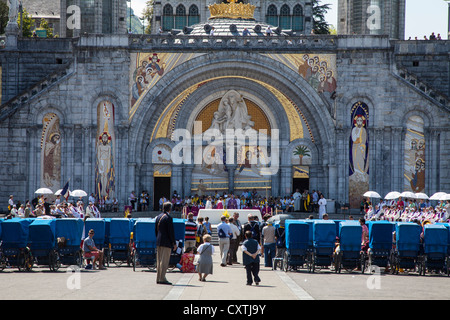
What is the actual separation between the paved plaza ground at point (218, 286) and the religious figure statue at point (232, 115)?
24.5 metres

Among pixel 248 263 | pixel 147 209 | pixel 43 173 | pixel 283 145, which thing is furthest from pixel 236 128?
pixel 248 263

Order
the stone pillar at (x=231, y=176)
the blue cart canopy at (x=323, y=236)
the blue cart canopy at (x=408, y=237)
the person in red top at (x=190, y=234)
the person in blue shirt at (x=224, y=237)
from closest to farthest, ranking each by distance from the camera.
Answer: the blue cart canopy at (x=408, y=237)
the blue cart canopy at (x=323, y=236)
the person in red top at (x=190, y=234)
the person in blue shirt at (x=224, y=237)
the stone pillar at (x=231, y=176)

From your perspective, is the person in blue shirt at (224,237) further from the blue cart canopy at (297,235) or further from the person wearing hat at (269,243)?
the blue cart canopy at (297,235)

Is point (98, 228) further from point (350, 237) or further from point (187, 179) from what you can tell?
point (187, 179)

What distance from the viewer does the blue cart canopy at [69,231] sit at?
2731cm

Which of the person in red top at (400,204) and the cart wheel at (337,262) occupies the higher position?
the person in red top at (400,204)

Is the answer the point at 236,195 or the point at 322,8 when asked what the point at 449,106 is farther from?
the point at 322,8

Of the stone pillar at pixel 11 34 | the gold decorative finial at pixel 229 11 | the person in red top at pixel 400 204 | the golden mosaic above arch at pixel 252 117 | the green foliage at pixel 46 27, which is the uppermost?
the green foliage at pixel 46 27

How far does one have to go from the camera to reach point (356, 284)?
2328 cm

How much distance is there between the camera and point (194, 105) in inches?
2016

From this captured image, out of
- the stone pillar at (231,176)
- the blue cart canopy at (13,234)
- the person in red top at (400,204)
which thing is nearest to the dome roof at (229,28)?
the stone pillar at (231,176)

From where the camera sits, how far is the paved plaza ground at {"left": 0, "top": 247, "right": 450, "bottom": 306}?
1972cm

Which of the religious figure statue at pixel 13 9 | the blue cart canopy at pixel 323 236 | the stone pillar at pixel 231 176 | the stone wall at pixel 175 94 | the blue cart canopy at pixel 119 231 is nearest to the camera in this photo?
the blue cart canopy at pixel 323 236

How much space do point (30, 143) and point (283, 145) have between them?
1585 cm
